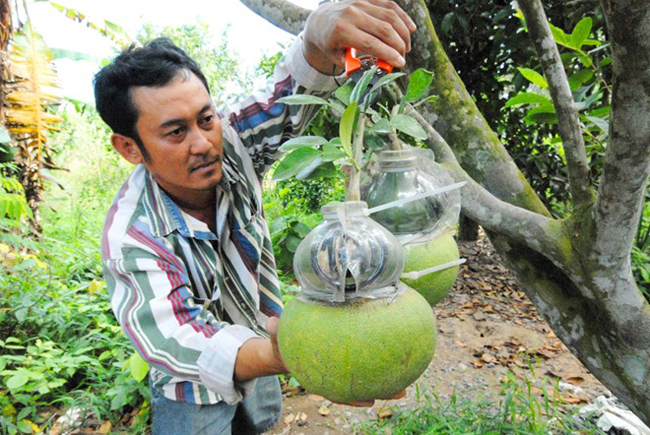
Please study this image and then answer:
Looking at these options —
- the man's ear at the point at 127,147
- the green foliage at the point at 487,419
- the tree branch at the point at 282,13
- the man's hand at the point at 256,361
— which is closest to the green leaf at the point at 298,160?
the man's hand at the point at 256,361

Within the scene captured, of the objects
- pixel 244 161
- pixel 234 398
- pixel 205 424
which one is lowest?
pixel 205 424

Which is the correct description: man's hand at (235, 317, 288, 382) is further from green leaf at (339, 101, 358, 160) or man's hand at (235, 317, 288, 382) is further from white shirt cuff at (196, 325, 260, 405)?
green leaf at (339, 101, 358, 160)

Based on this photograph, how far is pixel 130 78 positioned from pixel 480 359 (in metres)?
2.53

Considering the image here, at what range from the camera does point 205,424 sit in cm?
166

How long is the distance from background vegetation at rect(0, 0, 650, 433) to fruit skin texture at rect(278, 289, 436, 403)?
0.92 m

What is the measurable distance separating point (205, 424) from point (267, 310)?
436 millimetres

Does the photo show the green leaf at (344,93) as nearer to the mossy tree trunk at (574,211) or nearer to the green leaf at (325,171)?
the green leaf at (325,171)

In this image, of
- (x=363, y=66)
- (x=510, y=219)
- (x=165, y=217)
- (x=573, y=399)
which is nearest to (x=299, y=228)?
(x=573, y=399)

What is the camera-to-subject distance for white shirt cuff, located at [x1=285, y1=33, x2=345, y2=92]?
1.41 metres

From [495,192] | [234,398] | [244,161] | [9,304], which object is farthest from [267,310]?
[9,304]

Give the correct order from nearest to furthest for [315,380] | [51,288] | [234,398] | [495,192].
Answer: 1. [315,380]
2. [234,398]
3. [495,192]
4. [51,288]

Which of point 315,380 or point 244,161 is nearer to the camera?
point 315,380

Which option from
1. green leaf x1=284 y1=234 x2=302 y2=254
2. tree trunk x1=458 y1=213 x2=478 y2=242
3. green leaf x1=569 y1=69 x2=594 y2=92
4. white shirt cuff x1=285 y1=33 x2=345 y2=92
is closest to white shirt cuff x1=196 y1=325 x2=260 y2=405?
white shirt cuff x1=285 y1=33 x2=345 y2=92

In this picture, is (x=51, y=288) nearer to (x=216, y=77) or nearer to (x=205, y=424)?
(x=205, y=424)
